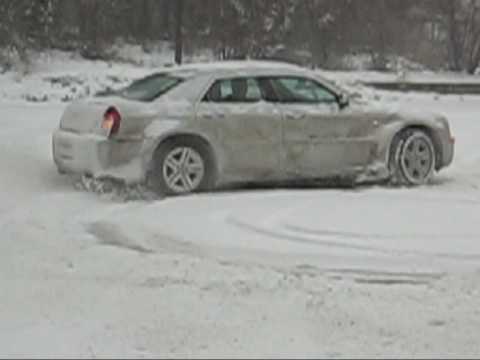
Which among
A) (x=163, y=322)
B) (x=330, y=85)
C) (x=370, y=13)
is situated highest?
(x=370, y=13)

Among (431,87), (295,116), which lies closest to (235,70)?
(295,116)

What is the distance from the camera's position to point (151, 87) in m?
11.0

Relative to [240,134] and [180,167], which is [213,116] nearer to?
[240,134]

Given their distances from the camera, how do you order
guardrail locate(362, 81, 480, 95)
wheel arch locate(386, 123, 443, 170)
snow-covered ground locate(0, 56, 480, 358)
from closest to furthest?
snow-covered ground locate(0, 56, 480, 358) < wheel arch locate(386, 123, 443, 170) < guardrail locate(362, 81, 480, 95)

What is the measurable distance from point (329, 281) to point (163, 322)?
4.98ft

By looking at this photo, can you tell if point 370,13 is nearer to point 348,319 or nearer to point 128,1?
point 128,1

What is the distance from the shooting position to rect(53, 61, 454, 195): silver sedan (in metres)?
10.4

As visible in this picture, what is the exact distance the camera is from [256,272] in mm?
7320

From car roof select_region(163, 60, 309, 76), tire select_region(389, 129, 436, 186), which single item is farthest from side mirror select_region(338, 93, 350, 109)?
tire select_region(389, 129, 436, 186)

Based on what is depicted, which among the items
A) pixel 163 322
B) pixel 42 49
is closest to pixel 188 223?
pixel 163 322

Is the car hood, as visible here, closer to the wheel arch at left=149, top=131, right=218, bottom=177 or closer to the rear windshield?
the wheel arch at left=149, top=131, right=218, bottom=177

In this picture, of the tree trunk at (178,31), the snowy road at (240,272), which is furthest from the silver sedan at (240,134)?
the tree trunk at (178,31)

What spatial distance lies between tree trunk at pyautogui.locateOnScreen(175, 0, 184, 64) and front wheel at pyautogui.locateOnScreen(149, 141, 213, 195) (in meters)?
19.4

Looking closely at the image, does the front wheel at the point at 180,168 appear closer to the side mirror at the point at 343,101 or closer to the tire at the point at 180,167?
the tire at the point at 180,167
